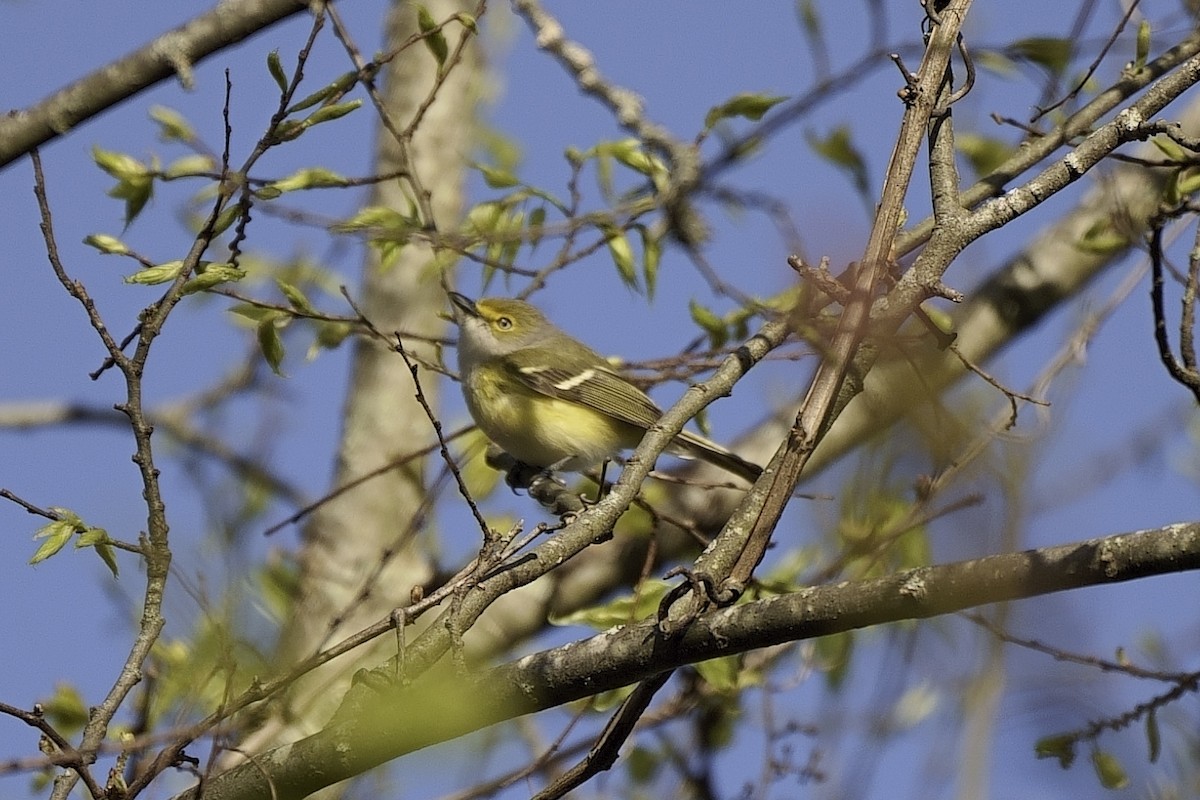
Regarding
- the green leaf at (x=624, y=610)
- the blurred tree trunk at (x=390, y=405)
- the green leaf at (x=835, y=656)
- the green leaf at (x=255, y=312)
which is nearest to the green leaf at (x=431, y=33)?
the green leaf at (x=255, y=312)

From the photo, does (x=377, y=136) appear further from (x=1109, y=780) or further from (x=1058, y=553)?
(x=1058, y=553)

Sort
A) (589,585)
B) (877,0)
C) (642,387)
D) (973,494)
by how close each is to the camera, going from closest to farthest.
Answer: (973,494)
(877,0)
(642,387)
(589,585)

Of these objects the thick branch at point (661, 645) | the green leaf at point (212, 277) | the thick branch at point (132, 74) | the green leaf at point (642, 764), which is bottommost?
the thick branch at point (661, 645)

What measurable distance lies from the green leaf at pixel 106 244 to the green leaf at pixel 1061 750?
258 centimetres

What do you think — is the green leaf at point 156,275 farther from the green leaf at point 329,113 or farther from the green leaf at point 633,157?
the green leaf at point 633,157

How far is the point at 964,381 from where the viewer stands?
471cm

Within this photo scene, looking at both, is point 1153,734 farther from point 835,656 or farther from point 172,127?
point 172,127

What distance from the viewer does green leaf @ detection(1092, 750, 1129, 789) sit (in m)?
3.04

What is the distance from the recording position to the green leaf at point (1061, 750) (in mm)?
3010

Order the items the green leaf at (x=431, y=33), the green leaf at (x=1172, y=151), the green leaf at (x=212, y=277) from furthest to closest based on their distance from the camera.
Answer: the green leaf at (x=431, y=33) → the green leaf at (x=1172, y=151) → the green leaf at (x=212, y=277)

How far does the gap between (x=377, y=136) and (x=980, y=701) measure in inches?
187

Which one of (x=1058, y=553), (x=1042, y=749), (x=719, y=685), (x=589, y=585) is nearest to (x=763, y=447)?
(x=589, y=585)

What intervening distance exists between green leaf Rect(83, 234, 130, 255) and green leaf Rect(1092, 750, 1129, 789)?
A: 8.85 ft

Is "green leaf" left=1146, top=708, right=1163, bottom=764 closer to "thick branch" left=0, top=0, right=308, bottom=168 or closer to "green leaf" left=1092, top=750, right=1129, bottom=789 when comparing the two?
"green leaf" left=1092, top=750, right=1129, bottom=789
